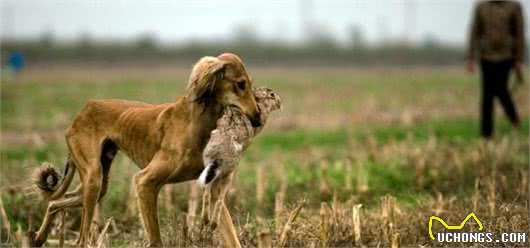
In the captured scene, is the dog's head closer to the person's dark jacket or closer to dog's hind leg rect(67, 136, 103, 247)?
dog's hind leg rect(67, 136, 103, 247)

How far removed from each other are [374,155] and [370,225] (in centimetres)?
497

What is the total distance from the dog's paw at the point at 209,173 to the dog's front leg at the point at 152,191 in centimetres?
44

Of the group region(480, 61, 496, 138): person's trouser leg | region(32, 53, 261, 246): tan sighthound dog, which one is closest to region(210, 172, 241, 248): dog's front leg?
region(32, 53, 261, 246): tan sighthound dog

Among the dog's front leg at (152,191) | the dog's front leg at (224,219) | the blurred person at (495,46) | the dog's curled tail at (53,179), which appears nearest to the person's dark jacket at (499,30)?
the blurred person at (495,46)

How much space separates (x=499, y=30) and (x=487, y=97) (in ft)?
3.58

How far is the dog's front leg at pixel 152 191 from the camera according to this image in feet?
22.3

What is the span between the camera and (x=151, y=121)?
726cm

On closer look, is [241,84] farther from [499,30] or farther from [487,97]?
[499,30]

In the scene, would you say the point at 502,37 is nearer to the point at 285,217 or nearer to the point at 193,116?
the point at 285,217

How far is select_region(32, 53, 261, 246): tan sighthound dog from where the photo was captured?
21.0ft

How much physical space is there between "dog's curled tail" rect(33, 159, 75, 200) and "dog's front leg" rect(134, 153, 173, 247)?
5.04ft

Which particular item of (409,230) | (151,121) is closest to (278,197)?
(409,230)

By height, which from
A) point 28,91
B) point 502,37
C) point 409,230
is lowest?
point 28,91

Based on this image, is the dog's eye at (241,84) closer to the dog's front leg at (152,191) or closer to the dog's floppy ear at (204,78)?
the dog's floppy ear at (204,78)
